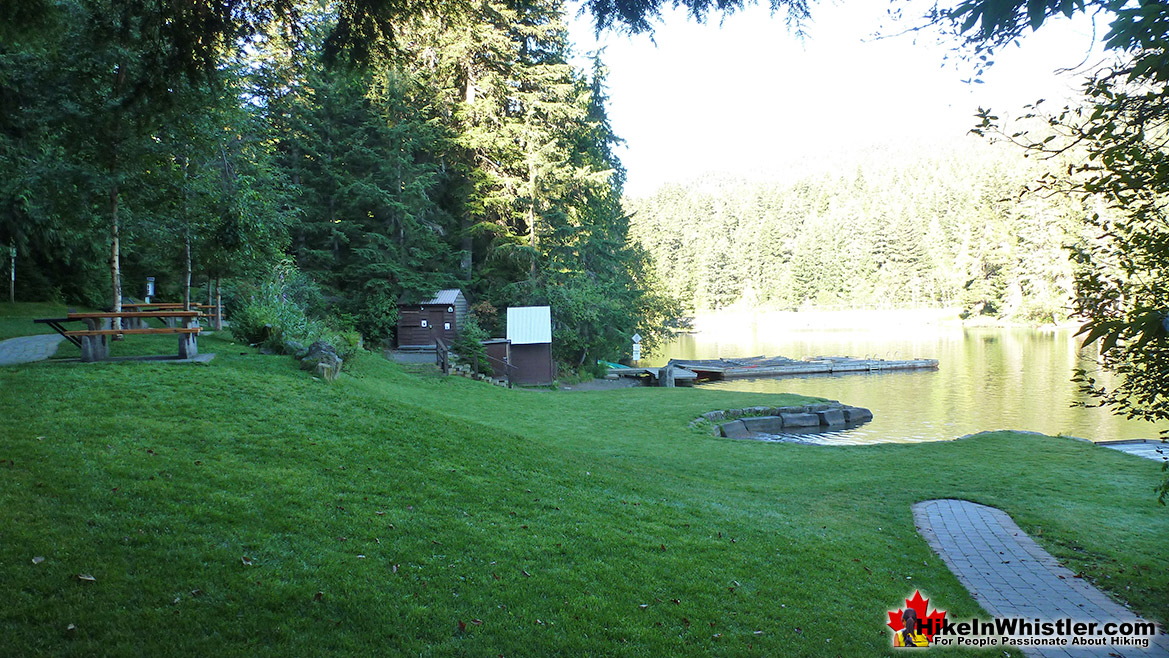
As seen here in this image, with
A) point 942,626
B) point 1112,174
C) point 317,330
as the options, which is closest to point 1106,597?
point 942,626

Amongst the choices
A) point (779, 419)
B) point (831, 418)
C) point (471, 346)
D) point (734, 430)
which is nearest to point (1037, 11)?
point (734, 430)

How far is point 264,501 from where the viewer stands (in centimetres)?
571

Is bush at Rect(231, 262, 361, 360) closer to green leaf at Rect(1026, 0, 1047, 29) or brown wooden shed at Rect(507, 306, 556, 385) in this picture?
brown wooden shed at Rect(507, 306, 556, 385)

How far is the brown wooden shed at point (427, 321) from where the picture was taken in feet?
88.7

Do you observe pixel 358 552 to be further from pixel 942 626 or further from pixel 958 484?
pixel 958 484

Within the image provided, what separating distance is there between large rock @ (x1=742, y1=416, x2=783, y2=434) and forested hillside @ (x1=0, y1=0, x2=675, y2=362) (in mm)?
13454

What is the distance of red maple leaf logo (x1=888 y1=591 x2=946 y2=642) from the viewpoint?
463cm

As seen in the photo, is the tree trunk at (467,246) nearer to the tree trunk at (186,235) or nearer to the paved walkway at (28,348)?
the tree trunk at (186,235)

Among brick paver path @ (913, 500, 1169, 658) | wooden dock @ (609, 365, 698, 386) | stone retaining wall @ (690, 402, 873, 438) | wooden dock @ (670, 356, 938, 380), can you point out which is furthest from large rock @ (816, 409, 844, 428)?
wooden dock @ (670, 356, 938, 380)

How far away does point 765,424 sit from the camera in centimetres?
1786

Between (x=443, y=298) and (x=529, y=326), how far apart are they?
427cm

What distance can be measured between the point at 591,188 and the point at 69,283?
21654 mm

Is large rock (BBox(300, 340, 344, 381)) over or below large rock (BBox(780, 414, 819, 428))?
over

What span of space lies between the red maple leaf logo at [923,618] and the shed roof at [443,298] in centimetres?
2371
